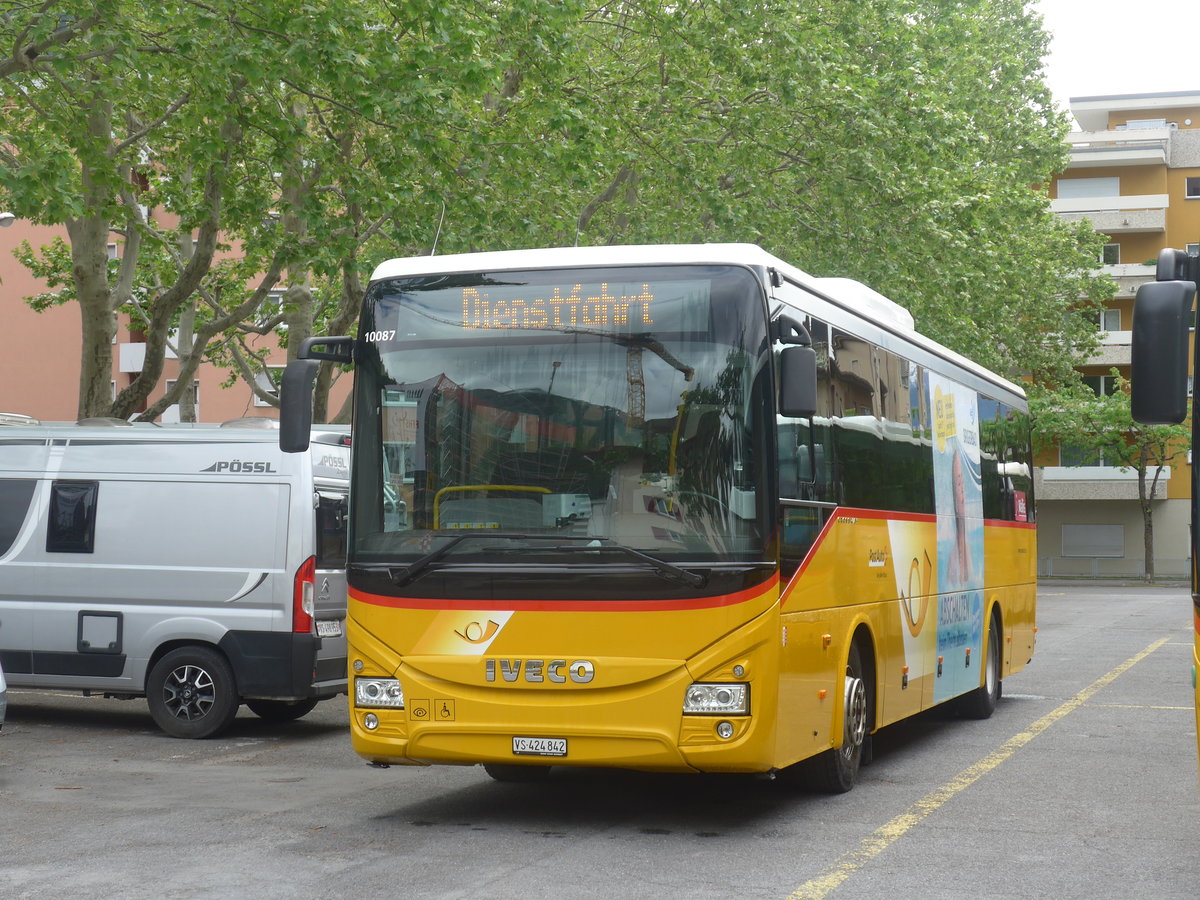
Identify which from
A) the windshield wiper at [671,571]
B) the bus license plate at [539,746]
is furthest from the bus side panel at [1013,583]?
the bus license plate at [539,746]

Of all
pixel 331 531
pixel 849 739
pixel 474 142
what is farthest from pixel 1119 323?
pixel 849 739

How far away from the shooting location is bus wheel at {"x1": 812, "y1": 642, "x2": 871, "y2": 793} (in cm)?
941

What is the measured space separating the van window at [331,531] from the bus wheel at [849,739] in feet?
15.2

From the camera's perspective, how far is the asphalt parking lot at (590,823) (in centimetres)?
711

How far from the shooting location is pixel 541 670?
26.6 ft

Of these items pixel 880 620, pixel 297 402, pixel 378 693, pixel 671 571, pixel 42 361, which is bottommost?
pixel 378 693

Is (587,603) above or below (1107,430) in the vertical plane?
below

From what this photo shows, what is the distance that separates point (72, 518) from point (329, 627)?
2467 mm

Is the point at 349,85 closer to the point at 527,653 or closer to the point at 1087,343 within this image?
the point at 527,653

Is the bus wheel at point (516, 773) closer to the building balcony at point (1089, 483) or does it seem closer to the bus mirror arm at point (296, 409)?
the bus mirror arm at point (296, 409)

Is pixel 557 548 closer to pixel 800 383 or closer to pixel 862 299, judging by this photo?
pixel 800 383

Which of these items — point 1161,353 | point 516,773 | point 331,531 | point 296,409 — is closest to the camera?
point 1161,353

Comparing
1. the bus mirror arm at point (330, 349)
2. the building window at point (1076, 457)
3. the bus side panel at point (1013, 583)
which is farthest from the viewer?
the building window at point (1076, 457)

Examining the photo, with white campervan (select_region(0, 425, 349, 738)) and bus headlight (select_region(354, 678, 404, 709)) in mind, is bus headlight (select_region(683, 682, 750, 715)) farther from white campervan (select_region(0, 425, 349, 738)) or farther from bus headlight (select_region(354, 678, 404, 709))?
white campervan (select_region(0, 425, 349, 738))
